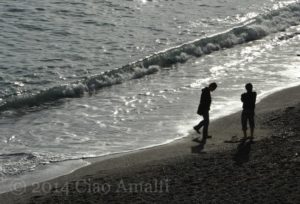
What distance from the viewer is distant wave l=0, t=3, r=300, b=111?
1991cm

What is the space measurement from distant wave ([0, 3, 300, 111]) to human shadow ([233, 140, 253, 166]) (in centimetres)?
712

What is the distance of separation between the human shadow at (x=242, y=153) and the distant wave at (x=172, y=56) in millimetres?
7123

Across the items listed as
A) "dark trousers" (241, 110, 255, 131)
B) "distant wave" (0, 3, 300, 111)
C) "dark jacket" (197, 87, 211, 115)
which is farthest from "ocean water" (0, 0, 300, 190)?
"dark trousers" (241, 110, 255, 131)

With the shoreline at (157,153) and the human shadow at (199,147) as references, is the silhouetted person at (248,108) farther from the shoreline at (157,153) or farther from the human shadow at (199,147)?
the human shadow at (199,147)

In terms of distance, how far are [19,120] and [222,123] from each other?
503 cm

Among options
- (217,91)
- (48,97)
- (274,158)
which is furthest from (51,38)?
(274,158)

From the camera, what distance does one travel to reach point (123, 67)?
74.8 feet

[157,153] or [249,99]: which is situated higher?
[249,99]

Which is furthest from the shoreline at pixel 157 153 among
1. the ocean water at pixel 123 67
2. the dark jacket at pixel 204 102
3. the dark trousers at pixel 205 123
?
the dark jacket at pixel 204 102

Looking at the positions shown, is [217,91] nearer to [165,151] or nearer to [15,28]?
[165,151]

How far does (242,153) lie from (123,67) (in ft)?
31.9

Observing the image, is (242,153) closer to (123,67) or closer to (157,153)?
(157,153)

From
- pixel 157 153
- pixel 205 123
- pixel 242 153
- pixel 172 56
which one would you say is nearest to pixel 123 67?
pixel 172 56

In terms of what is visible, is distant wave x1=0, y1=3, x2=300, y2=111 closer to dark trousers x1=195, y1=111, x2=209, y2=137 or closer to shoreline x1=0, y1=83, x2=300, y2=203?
shoreline x1=0, y1=83, x2=300, y2=203
